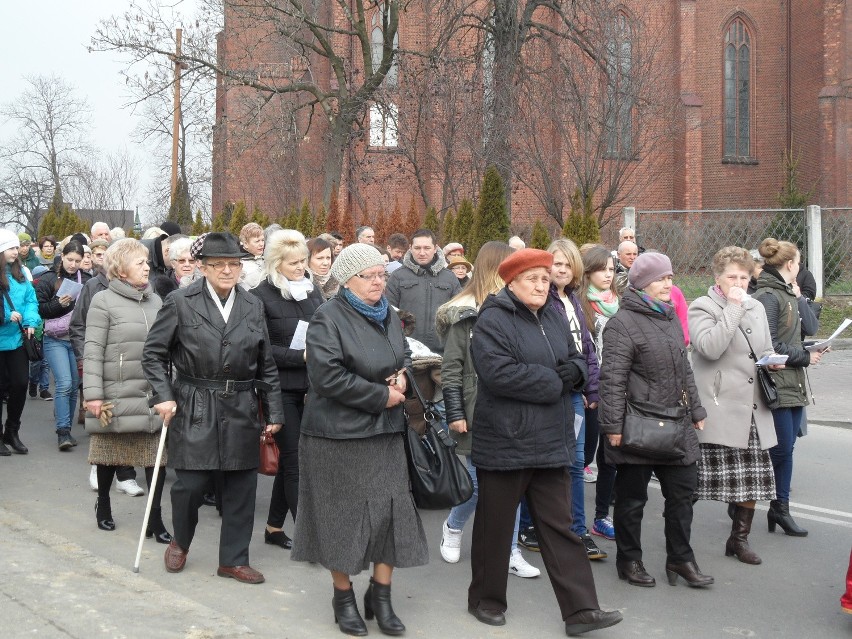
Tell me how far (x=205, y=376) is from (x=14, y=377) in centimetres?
469

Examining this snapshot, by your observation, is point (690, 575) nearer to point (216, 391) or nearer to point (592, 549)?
point (592, 549)

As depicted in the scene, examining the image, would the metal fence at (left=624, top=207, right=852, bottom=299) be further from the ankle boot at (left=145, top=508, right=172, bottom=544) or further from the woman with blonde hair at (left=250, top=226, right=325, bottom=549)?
the ankle boot at (left=145, top=508, right=172, bottom=544)

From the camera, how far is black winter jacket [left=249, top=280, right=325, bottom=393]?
22.5ft

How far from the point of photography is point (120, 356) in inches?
284

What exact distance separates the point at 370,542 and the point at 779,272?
3.93m

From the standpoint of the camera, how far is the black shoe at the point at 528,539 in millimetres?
6997

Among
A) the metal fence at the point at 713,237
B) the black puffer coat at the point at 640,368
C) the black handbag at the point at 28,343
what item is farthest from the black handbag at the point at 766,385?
the metal fence at the point at 713,237

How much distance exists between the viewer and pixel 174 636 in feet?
16.0

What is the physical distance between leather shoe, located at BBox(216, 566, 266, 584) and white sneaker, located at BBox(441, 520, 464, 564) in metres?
1.19

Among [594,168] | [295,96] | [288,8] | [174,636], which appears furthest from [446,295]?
[295,96]

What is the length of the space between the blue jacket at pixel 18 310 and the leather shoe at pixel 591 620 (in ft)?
21.3

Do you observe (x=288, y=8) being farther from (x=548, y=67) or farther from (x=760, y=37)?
(x=760, y=37)

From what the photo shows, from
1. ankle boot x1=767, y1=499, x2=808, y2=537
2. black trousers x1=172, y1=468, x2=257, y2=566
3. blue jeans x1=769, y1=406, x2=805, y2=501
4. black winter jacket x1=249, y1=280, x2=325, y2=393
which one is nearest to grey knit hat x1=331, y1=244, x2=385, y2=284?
black trousers x1=172, y1=468, x2=257, y2=566

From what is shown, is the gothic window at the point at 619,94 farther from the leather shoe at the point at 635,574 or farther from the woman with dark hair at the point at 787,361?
the leather shoe at the point at 635,574
